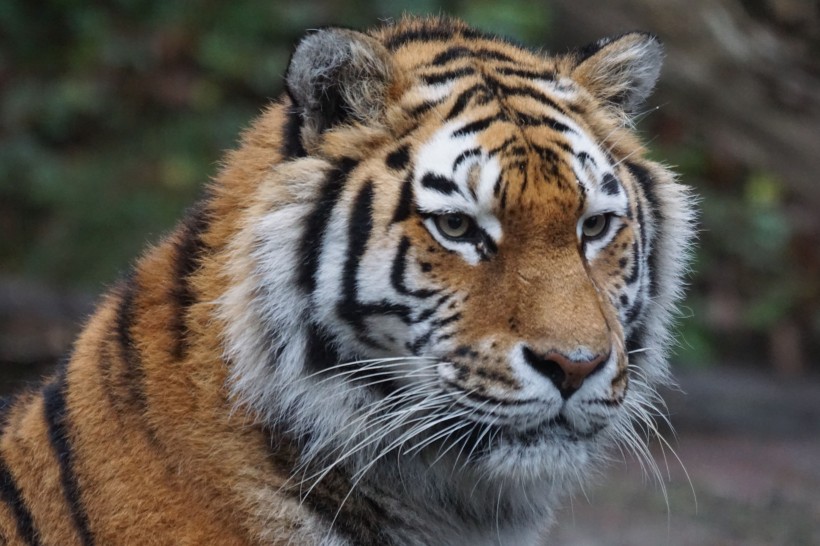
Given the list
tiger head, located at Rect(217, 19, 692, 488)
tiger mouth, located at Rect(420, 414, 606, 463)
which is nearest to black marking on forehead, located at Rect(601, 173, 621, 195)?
tiger head, located at Rect(217, 19, 692, 488)

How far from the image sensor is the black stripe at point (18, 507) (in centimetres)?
251

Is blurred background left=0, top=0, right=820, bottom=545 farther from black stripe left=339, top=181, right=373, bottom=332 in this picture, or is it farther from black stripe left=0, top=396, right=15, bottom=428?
black stripe left=339, top=181, right=373, bottom=332

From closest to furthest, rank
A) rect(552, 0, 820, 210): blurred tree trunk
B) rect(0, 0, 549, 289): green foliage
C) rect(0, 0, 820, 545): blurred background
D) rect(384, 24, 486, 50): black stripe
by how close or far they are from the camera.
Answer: rect(384, 24, 486, 50): black stripe, rect(552, 0, 820, 210): blurred tree trunk, rect(0, 0, 820, 545): blurred background, rect(0, 0, 549, 289): green foliage

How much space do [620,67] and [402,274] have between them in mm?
876

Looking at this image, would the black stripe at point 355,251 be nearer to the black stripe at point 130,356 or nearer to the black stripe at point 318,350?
the black stripe at point 318,350

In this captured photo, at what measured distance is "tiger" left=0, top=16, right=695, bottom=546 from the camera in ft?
7.89

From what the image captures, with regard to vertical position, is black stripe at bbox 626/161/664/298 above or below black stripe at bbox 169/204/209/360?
above

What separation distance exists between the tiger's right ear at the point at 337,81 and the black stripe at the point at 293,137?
0.01 m

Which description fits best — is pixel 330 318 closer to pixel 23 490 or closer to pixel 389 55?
pixel 389 55

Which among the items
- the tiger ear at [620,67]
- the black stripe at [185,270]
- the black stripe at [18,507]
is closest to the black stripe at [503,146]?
the tiger ear at [620,67]

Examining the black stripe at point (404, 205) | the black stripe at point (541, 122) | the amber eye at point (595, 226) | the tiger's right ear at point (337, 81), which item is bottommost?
the black stripe at point (404, 205)

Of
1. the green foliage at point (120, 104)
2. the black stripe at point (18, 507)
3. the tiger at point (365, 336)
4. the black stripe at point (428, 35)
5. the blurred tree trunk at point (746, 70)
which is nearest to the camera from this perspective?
the tiger at point (365, 336)

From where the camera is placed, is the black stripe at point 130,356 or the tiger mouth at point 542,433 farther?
the black stripe at point 130,356

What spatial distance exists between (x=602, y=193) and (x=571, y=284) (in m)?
0.25
